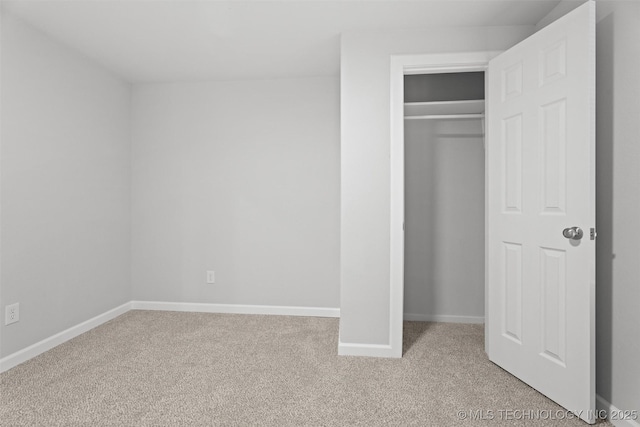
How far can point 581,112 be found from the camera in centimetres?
182

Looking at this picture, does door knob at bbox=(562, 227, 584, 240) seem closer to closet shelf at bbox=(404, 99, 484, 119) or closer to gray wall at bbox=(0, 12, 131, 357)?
closet shelf at bbox=(404, 99, 484, 119)

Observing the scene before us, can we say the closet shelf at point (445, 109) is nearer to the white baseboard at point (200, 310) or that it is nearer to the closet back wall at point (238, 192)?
the closet back wall at point (238, 192)

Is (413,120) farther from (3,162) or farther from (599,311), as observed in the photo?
(3,162)

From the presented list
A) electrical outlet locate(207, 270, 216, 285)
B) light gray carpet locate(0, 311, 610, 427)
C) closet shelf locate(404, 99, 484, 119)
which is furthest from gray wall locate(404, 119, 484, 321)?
electrical outlet locate(207, 270, 216, 285)

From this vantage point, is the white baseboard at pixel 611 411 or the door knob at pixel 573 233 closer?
the white baseboard at pixel 611 411

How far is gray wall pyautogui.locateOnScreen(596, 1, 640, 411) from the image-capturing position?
5.57ft

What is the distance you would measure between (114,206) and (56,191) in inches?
28.7

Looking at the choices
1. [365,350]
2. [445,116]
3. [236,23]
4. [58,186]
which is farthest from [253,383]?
[445,116]

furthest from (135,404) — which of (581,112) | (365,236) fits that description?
(581,112)

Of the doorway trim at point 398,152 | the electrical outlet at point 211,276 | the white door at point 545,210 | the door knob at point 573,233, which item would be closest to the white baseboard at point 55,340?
the electrical outlet at point 211,276

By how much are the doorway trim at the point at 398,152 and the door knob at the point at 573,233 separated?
3.22ft

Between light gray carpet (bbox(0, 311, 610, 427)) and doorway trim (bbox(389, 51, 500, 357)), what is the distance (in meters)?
0.32

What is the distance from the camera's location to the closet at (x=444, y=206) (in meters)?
3.33

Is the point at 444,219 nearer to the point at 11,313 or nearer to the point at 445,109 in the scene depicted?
the point at 445,109
